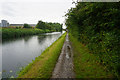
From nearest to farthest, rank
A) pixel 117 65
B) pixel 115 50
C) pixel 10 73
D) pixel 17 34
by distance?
pixel 117 65 < pixel 115 50 < pixel 10 73 < pixel 17 34

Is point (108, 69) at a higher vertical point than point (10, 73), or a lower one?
higher

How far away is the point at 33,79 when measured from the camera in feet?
10.0

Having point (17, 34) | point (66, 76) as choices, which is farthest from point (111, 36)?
point (17, 34)

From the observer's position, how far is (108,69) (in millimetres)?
2955

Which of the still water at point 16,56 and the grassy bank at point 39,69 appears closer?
the grassy bank at point 39,69

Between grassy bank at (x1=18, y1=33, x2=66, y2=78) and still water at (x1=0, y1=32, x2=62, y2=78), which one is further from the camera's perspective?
still water at (x1=0, y1=32, x2=62, y2=78)

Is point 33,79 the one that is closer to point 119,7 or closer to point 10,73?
point 10,73

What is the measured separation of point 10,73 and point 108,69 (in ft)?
17.8

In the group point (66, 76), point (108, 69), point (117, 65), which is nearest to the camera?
point (117, 65)

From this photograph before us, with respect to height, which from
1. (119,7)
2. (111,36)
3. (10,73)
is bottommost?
(10,73)

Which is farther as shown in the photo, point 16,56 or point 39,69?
point 16,56

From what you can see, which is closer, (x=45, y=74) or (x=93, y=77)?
(x=93, y=77)

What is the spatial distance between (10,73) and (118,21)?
6304 millimetres

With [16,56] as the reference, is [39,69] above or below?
above
